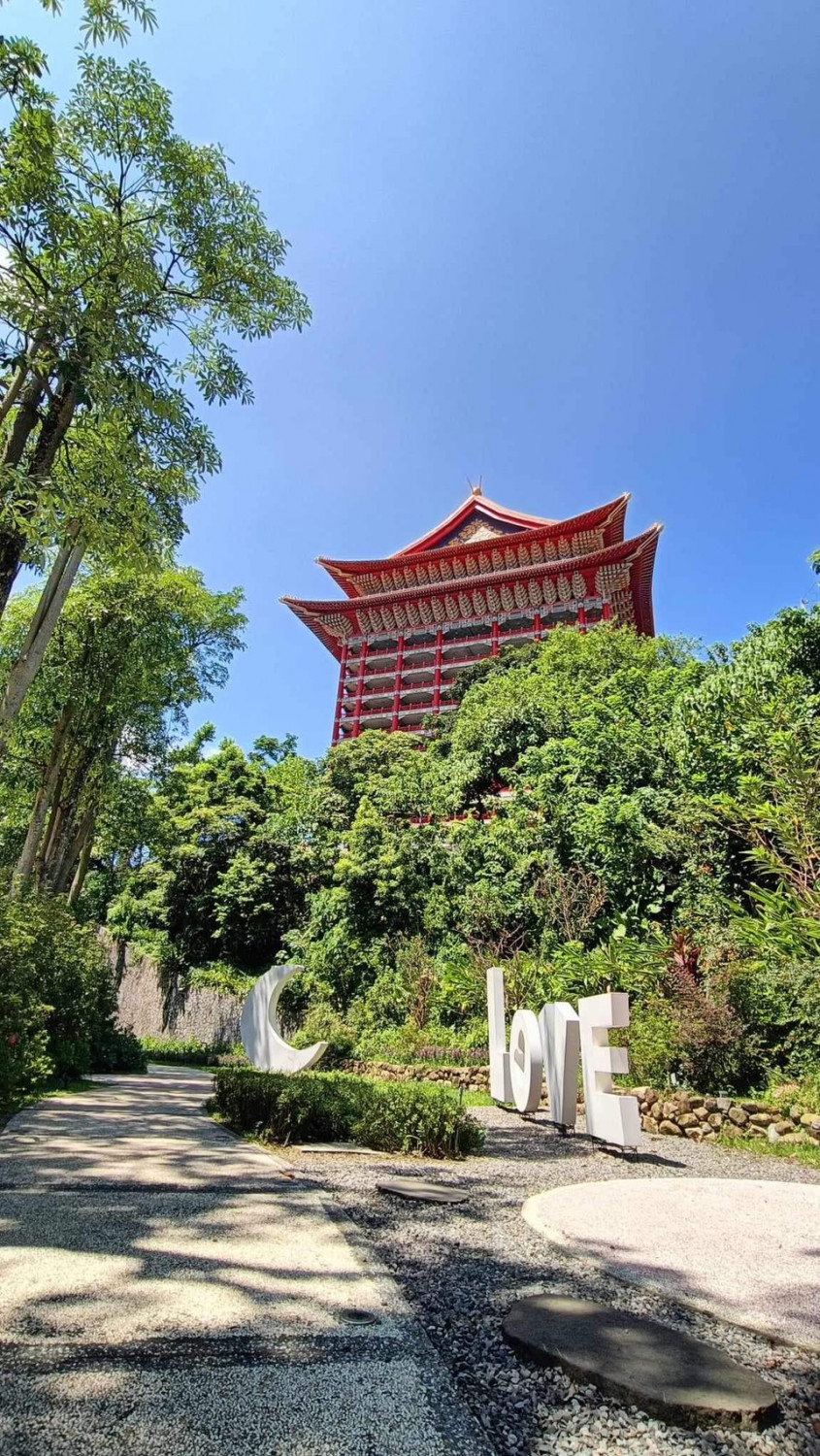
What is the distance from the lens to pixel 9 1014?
5.78 meters

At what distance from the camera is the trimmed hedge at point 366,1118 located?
5.66m

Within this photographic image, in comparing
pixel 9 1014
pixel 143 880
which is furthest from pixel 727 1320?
pixel 143 880

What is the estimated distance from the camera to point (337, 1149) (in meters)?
5.52

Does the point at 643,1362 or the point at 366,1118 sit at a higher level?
the point at 366,1118

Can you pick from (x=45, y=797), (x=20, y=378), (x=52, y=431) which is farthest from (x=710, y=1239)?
(x=45, y=797)

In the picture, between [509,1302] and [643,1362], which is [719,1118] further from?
[643,1362]

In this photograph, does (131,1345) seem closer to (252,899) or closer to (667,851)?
(667,851)

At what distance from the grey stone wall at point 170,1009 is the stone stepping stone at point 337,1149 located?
12.2 metres

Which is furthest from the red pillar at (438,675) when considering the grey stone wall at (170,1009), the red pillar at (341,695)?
the grey stone wall at (170,1009)

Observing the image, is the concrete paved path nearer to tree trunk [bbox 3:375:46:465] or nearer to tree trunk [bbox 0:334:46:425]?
tree trunk [bbox 3:375:46:465]

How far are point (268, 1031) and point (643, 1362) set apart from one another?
24.3 ft

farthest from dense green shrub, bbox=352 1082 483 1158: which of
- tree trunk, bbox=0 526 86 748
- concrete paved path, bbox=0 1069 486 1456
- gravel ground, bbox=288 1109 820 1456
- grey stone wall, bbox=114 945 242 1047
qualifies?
grey stone wall, bbox=114 945 242 1047

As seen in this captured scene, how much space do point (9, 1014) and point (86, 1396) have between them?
15.5 ft

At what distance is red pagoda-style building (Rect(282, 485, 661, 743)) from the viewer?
34188 millimetres
